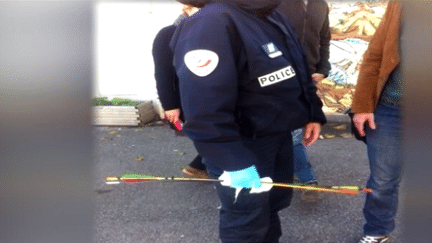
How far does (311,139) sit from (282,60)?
67 centimetres

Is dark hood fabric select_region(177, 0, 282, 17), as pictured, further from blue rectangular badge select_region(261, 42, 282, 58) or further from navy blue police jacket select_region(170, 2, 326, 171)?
blue rectangular badge select_region(261, 42, 282, 58)

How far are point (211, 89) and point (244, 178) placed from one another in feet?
1.28

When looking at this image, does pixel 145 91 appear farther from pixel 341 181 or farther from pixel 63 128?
pixel 63 128

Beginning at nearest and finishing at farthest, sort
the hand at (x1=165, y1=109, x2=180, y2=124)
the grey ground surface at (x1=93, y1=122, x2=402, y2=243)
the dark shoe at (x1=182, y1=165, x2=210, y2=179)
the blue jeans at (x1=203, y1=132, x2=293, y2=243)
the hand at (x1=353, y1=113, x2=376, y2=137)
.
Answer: the blue jeans at (x1=203, y1=132, x2=293, y2=243) → the hand at (x1=353, y1=113, x2=376, y2=137) → the grey ground surface at (x1=93, y1=122, x2=402, y2=243) → the hand at (x1=165, y1=109, x2=180, y2=124) → the dark shoe at (x1=182, y1=165, x2=210, y2=179)

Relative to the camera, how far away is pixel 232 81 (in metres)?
1.68

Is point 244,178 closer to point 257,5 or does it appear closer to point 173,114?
point 257,5

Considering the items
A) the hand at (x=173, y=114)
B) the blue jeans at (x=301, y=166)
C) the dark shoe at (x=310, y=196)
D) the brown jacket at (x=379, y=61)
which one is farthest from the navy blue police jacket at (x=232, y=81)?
the dark shoe at (x=310, y=196)

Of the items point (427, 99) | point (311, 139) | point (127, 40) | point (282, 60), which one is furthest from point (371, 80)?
point (127, 40)

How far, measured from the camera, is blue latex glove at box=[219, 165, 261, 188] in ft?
5.67

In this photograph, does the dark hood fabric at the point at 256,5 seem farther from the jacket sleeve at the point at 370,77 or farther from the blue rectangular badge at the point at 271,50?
the jacket sleeve at the point at 370,77

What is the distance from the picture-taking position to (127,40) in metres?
5.85

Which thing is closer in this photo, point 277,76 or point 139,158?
point 277,76

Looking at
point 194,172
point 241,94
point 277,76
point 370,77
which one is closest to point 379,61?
point 370,77

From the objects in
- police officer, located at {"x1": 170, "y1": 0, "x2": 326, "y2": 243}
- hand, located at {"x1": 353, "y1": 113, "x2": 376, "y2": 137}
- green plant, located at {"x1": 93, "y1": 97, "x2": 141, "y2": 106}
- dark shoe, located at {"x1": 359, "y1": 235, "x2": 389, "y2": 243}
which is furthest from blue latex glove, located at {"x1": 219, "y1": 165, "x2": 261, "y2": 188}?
green plant, located at {"x1": 93, "y1": 97, "x2": 141, "y2": 106}
